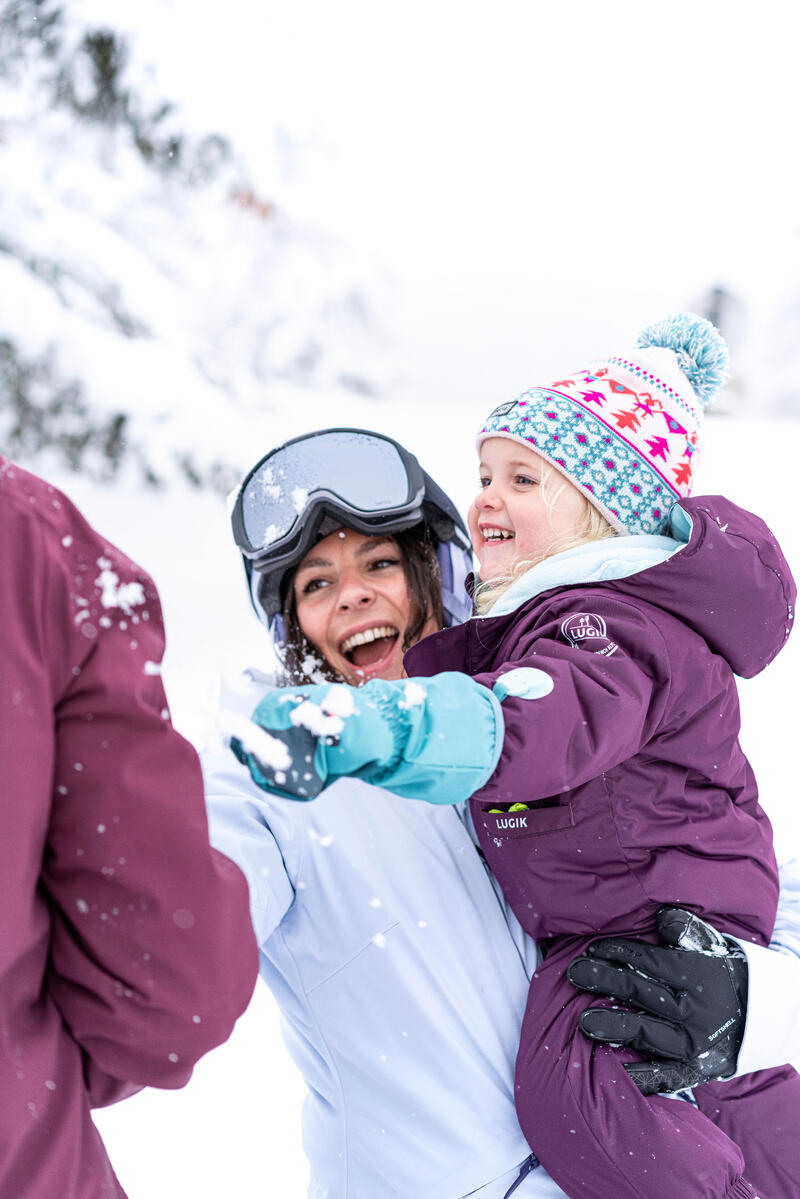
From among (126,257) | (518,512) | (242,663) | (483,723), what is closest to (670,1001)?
(483,723)

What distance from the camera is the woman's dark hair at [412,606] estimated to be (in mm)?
2609

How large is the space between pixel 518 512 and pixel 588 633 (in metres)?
0.54

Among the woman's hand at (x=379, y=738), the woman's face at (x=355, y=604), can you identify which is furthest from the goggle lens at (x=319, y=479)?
the woman's hand at (x=379, y=738)

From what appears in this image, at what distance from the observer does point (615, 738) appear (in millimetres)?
1588

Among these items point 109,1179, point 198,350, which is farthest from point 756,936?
point 198,350

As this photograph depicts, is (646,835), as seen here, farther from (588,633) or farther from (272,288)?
(272,288)

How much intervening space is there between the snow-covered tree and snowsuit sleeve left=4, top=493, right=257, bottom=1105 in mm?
5610

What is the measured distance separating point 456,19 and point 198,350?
421 inches

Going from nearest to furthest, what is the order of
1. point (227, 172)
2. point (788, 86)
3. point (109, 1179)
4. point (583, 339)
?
point (109, 1179) → point (227, 172) → point (583, 339) → point (788, 86)

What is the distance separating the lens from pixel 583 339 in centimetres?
1290

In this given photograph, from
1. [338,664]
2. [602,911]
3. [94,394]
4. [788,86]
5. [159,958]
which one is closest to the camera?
[159,958]

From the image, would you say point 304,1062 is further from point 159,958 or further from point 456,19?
point 456,19

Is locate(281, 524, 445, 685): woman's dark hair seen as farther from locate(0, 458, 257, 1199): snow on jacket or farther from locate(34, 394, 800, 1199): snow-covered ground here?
locate(0, 458, 257, 1199): snow on jacket

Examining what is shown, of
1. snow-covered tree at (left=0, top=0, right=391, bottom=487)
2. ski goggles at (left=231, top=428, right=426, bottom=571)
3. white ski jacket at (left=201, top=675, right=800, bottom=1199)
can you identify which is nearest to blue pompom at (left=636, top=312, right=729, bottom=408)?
ski goggles at (left=231, top=428, right=426, bottom=571)
